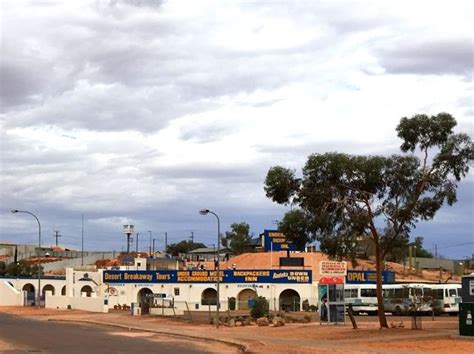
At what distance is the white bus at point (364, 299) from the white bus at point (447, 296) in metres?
6.48

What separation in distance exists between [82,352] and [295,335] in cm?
1380

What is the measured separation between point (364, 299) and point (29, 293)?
45.9m

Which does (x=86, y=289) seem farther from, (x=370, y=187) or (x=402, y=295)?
(x=370, y=187)

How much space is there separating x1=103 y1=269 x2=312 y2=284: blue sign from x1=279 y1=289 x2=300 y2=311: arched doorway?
5.13 feet

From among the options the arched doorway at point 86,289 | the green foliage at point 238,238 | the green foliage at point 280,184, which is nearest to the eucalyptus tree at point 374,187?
the green foliage at point 280,184

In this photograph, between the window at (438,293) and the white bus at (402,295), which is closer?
the white bus at (402,295)

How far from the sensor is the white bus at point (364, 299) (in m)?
64.9

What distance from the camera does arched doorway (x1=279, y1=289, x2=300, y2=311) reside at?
2906 inches

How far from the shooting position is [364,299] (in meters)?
64.9

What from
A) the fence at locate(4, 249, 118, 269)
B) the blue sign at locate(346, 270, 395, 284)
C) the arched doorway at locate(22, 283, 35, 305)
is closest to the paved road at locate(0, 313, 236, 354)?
the blue sign at locate(346, 270, 395, 284)

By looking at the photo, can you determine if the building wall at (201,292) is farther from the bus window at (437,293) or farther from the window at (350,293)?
the bus window at (437,293)

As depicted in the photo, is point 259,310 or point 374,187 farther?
point 259,310

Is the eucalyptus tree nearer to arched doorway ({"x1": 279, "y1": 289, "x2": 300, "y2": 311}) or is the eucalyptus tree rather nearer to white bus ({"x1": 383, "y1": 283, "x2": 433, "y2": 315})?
white bus ({"x1": 383, "y1": 283, "x2": 433, "y2": 315})

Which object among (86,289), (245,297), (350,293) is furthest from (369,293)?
(86,289)
